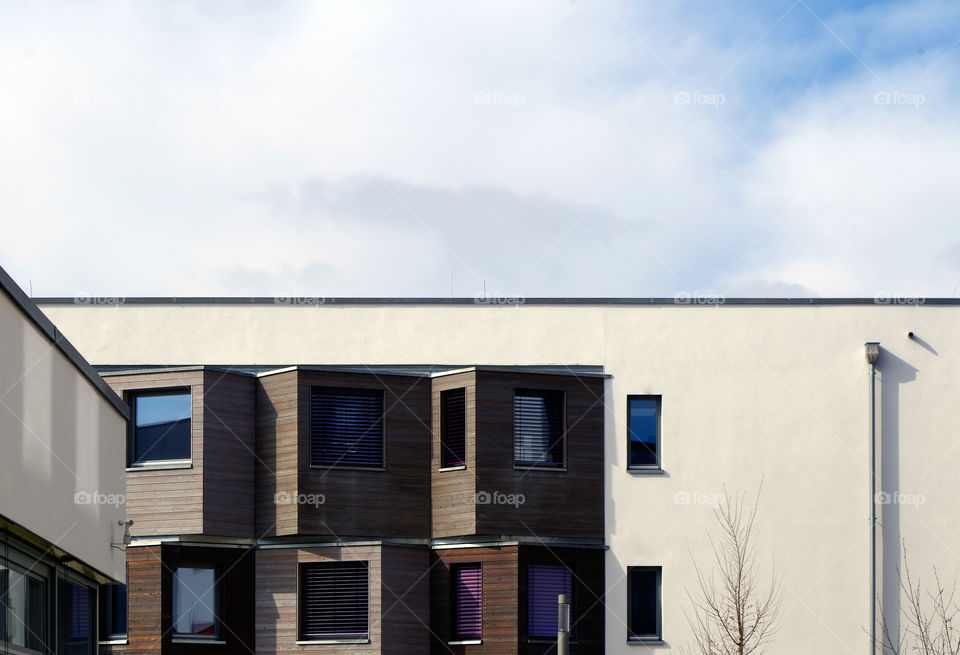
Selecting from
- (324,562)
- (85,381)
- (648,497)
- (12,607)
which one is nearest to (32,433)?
(12,607)

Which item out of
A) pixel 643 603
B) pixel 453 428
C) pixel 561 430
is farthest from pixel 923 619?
pixel 453 428

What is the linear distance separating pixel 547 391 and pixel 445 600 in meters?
4.70

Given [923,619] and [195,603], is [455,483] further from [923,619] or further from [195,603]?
[923,619]

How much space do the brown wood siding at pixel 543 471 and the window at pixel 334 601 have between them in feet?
8.81

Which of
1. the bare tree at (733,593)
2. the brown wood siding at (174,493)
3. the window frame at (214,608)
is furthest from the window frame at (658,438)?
the brown wood siding at (174,493)

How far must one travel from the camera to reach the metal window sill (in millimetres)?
31172

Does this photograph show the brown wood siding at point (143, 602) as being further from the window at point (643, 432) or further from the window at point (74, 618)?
the window at point (74, 618)

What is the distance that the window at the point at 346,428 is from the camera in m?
31.7

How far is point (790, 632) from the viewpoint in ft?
105

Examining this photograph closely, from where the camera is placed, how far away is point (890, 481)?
107 ft

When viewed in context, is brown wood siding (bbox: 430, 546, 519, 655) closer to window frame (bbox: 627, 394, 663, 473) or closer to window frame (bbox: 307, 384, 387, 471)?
window frame (bbox: 307, 384, 387, 471)

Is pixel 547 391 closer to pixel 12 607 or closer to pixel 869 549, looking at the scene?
pixel 869 549

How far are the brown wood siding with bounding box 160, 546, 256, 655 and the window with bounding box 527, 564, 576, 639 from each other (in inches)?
217

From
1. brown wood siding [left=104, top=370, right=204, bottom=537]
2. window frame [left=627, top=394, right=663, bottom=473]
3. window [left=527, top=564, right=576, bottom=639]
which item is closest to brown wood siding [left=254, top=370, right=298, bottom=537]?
brown wood siding [left=104, top=370, right=204, bottom=537]
